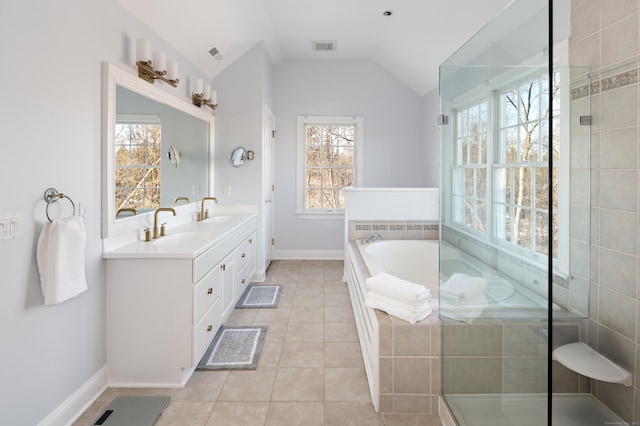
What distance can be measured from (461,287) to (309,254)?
375 centimetres

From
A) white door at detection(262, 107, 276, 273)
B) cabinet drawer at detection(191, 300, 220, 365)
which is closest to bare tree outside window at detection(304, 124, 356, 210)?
white door at detection(262, 107, 276, 273)

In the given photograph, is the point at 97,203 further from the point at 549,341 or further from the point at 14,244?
the point at 549,341

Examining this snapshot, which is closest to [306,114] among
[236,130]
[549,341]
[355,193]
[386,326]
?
[236,130]

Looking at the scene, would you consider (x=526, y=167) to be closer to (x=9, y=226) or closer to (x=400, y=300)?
(x=400, y=300)

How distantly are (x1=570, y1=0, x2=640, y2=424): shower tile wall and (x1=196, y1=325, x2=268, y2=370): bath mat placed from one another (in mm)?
1918

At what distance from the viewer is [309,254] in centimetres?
538

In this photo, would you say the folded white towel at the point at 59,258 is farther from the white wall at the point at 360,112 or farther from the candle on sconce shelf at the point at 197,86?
the white wall at the point at 360,112

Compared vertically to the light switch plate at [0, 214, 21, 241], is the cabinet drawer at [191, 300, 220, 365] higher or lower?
lower

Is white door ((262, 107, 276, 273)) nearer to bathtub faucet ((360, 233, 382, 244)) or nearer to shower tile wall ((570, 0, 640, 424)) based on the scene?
bathtub faucet ((360, 233, 382, 244))

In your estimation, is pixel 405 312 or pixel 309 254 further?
pixel 309 254

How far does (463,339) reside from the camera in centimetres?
166

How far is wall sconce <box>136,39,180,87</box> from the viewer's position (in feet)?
7.89

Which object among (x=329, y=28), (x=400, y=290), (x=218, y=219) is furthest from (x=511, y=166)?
(x=329, y=28)

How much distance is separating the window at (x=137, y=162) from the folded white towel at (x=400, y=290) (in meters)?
1.68
